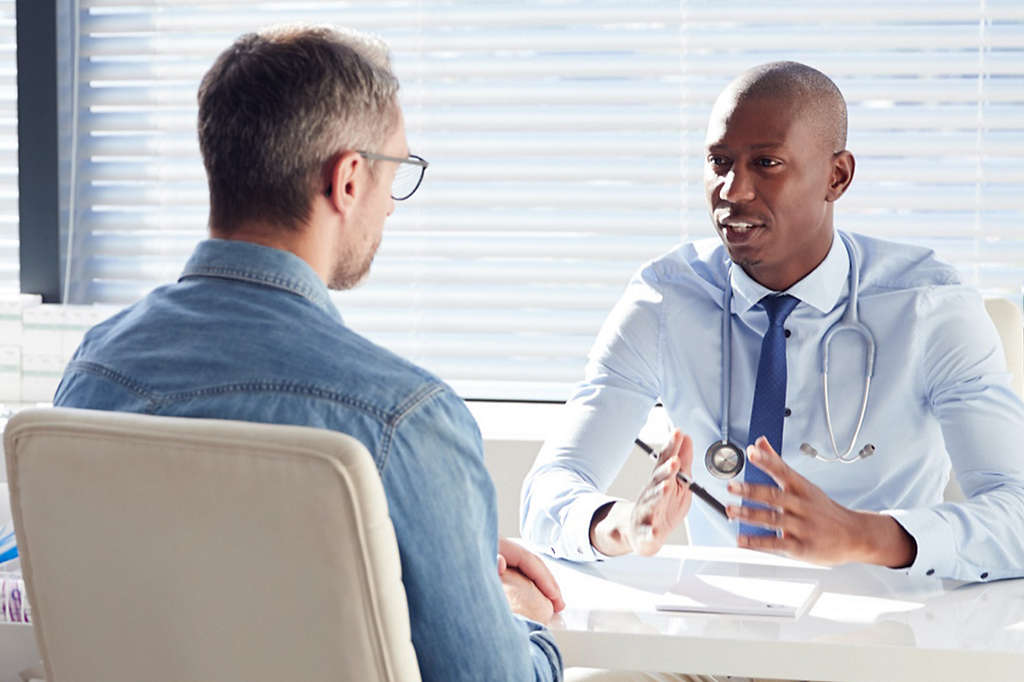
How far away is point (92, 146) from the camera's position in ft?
9.99

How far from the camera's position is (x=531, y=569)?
4.57 feet

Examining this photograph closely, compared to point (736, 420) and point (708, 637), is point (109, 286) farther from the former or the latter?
point (708, 637)

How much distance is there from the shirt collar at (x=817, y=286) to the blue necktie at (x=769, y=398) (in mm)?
63

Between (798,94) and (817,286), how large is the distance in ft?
1.06

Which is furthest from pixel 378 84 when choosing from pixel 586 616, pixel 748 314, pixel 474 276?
pixel 474 276

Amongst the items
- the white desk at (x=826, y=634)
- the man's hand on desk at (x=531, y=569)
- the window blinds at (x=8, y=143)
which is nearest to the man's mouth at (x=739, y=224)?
the white desk at (x=826, y=634)

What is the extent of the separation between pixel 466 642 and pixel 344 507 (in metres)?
0.19

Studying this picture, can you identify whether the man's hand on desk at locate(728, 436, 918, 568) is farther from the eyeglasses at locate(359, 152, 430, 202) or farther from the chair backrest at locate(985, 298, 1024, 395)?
the chair backrest at locate(985, 298, 1024, 395)

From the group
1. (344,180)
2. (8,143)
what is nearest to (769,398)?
(344,180)

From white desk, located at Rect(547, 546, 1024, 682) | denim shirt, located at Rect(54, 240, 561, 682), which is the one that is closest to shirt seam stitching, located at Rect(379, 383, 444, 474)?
denim shirt, located at Rect(54, 240, 561, 682)

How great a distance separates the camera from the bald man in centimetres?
186

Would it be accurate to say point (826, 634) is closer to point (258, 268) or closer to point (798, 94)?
point (258, 268)

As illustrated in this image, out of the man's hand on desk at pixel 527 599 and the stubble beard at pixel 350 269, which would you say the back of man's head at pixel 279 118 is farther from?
the man's hand on desk at pixel 527 599

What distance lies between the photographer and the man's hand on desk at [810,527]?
4.84 ft
